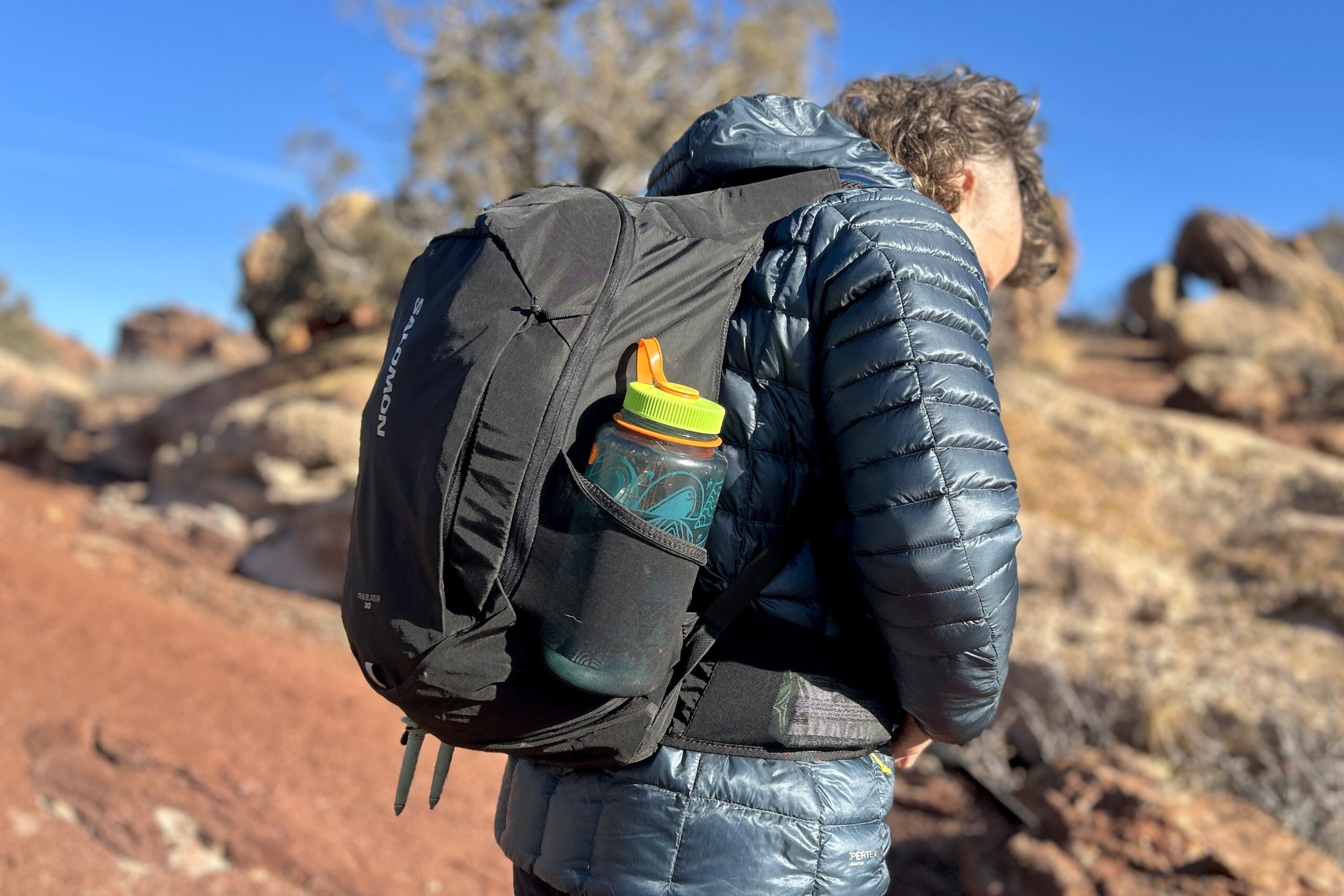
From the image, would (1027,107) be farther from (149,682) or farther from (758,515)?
(149,682)

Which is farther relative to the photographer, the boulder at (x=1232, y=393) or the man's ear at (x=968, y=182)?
the boulder at (x=1232, y=393)

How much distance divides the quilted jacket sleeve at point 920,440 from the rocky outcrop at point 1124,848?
2134mm

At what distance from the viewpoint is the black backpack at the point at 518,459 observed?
1.30 meters

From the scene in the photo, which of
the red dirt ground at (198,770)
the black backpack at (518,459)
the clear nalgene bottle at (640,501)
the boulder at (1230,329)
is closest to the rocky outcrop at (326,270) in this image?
the red dirt ground at (198,770)

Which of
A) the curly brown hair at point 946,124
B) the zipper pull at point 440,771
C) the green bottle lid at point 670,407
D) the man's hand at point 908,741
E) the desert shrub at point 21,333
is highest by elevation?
the curly brown hair at point 946,124

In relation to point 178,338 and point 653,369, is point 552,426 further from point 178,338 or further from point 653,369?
point 178,338

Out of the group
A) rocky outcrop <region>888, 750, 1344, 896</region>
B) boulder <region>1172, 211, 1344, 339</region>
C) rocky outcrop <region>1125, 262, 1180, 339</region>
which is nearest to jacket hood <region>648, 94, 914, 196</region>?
rocky outcrop <region>888, 750, 1344, 896</region>

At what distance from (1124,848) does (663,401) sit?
2.74 metres

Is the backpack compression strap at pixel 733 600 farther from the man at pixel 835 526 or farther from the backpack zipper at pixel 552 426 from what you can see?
the backpack zipper at pixel 552 426

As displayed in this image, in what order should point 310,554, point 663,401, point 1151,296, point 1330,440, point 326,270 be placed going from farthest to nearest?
point 1151,296 < point 326,270 < point 1330,440 < point 310,554 < point 663,401

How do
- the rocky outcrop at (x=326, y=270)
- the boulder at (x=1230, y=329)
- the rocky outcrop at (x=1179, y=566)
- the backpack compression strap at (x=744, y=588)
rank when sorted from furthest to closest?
the rocky outcrop at (x=326, y=270) → the boulder at (x=1230, y=329) → the rocky outcrop at (x=1179, y=566) → the backpack compression strap at (x=744, y=588)

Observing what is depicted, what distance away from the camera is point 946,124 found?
5.67ft

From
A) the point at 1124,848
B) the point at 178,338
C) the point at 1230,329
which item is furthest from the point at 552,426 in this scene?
the point at 178,338

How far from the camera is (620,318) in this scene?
1353mm
